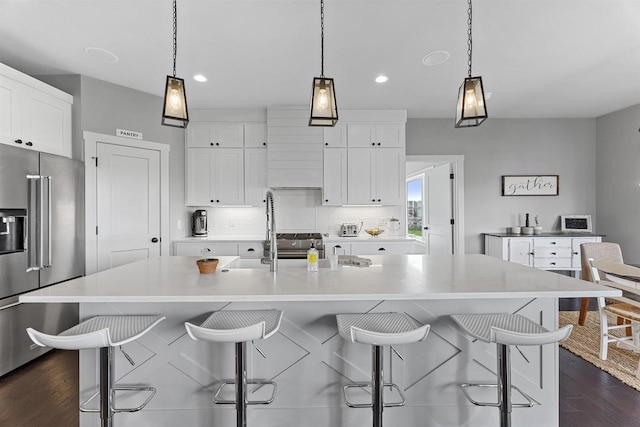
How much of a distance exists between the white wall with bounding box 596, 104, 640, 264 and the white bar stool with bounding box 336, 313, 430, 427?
186 inches

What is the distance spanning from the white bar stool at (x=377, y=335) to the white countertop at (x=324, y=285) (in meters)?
0.17

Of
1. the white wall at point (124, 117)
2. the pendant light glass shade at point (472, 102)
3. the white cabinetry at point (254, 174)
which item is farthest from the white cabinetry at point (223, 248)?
the pendant light glass shade at point (472, 102)

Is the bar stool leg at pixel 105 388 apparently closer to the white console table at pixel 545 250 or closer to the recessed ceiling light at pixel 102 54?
the recessed ceiling light at pixel 102 54

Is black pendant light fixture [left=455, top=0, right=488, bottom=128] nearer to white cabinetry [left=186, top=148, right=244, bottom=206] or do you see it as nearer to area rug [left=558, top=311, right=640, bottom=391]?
area rug [left=558, top=311, right=640, bottom=391]

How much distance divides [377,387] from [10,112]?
3623 mm

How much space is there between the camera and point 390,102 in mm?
4133

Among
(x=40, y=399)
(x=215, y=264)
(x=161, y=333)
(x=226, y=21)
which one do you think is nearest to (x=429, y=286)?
(x=215, y=264)

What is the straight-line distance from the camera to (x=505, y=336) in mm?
1376

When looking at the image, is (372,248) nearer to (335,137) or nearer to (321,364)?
(335,137)

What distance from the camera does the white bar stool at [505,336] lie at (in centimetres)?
138

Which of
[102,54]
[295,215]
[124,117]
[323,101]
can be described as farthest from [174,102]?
[295,215]

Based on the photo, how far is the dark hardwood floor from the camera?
1948mm

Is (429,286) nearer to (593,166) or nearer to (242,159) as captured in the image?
(242,159)

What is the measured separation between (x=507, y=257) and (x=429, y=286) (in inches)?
139
